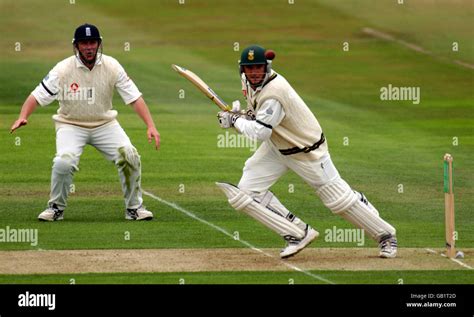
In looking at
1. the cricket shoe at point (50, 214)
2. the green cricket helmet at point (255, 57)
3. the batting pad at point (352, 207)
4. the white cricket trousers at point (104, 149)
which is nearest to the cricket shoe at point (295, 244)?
the batting pad at point (352, 207)

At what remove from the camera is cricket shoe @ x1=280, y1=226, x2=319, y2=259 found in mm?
14523

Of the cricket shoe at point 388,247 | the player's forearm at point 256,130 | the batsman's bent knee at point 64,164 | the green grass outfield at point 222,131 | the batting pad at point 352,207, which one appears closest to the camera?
the player's forearm at point 256,130

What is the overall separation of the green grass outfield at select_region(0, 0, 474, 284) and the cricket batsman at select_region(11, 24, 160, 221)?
0.41m

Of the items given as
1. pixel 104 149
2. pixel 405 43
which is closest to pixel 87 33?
pixel 104 149

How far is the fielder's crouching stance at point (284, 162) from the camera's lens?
14258mm

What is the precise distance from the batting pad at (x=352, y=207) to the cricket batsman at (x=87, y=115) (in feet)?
10.2

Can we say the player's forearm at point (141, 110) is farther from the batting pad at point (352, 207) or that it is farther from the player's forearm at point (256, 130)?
the batting pad at point (352, 207)

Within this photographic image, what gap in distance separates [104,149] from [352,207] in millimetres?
4103

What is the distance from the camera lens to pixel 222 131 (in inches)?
982

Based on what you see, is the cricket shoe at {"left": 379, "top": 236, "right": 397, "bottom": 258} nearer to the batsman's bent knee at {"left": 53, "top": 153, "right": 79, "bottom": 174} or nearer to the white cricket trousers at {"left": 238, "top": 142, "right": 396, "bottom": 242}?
the white cricket trousers at {"left": 238, "top": 142, "right": 396, "bottom": 242}

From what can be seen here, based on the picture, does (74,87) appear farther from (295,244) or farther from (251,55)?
(295,244)

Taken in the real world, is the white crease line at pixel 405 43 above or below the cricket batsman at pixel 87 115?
above

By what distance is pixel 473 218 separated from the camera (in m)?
17.6
